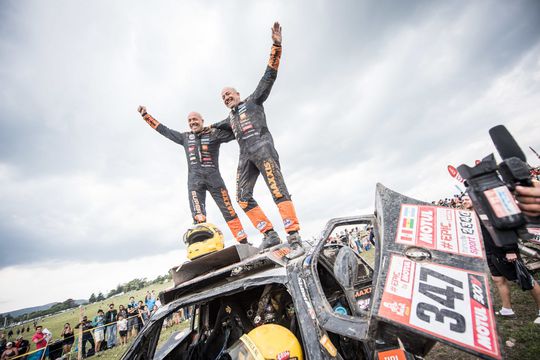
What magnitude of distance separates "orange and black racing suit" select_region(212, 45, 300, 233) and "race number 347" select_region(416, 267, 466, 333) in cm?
202

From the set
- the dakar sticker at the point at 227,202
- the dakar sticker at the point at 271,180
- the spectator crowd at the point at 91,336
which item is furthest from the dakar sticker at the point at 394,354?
the spectator crowd at the point at 91,336

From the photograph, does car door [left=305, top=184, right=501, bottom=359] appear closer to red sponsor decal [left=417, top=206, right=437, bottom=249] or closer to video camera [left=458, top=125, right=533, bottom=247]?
red sponsor decal [left=417, top=206, right=437, bottom=249]

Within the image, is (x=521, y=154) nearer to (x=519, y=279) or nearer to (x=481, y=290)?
(x=481, y=290)

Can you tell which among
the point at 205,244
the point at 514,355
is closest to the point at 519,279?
the point at 514,355

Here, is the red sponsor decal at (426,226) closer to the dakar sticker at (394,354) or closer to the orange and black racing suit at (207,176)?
the dakar sticker at (394,354)

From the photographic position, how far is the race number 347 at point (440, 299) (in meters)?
1.09

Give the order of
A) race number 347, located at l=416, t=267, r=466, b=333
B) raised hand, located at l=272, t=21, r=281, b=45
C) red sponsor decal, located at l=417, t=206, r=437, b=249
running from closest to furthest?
race number 347, located at l=416, t=267, r=466, b=333 < red sponsor decal, located at l=417, t=206, r=437, b=249 < raised hand, located at l=272, t=21, r=281, b=45

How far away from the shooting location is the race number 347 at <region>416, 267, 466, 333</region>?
109 centimetres

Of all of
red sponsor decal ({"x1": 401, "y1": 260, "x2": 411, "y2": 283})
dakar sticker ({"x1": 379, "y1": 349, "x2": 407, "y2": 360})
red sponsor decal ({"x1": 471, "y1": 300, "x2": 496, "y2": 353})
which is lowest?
dakar sticker ({"x1": 379, "y1": 349, "x2": 407, "y2": 360})

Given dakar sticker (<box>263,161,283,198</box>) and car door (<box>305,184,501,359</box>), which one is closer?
car door (<box>305,184,501,359</box>)

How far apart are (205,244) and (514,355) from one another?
3475 millimetres

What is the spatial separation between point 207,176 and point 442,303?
3.59 m

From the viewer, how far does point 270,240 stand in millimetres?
3234

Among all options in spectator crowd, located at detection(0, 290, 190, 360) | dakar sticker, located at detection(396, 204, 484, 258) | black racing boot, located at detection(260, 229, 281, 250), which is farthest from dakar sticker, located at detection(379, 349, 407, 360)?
spectator crowd, located at detection(0, 290, 190, 360)
